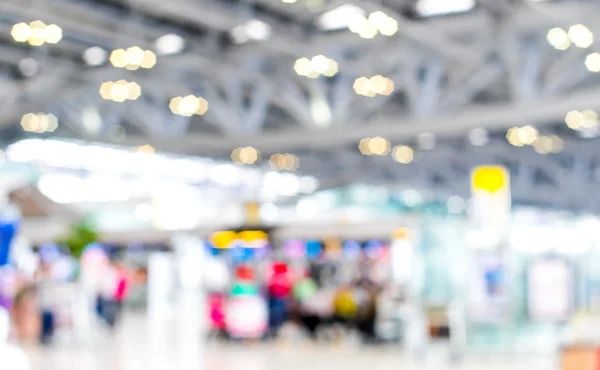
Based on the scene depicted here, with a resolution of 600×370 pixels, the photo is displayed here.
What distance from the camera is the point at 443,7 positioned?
1340cm

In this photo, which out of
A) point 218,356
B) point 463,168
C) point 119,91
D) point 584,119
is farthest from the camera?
point 463,168

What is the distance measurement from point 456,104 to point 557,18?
557cm

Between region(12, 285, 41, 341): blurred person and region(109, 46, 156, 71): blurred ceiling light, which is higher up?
region(109, 46, 156, 71): blurred ceiling light

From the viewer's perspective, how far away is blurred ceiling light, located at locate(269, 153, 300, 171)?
2811 centimetres

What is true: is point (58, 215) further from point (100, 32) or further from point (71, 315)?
point (71, 315)

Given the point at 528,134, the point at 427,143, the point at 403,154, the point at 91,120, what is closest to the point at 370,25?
the point at 91,120

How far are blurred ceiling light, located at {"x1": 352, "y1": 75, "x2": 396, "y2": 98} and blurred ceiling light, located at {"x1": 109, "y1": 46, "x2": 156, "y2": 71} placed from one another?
4508 mm

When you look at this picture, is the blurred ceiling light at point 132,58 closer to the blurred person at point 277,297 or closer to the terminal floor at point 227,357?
the terminal floor at point 227,357

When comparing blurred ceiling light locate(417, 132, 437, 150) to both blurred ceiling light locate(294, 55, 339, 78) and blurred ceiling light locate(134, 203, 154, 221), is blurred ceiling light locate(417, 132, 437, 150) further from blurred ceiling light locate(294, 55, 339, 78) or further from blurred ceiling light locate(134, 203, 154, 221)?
blurred ceiling light locate(134, 203, 154, 221)

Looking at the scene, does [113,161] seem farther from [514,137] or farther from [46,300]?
[514,137]

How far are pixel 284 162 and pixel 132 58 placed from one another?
1338cm

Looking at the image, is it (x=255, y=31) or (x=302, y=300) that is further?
(x=302, y=300)

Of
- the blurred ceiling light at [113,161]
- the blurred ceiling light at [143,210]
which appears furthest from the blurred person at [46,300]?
the blurred ceiling light at [143,210]

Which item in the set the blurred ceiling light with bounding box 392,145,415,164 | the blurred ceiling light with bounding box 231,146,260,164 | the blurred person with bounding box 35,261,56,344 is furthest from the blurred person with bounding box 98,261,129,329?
the blurred ceiling light with bounding box 392,145,415,164
